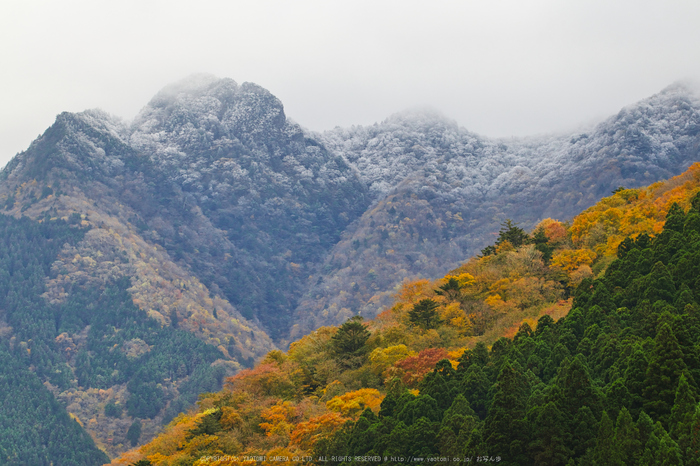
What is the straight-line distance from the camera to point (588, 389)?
106 ft

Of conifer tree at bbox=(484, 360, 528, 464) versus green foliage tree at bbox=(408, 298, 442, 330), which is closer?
conifer tree at bbox=(484, 360, 528, 464)

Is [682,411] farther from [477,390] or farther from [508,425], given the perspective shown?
[477,390]

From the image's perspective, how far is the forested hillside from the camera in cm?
3055

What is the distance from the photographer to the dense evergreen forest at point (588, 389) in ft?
89.6

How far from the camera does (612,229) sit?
81.7 meters

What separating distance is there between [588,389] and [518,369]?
34.5 feet

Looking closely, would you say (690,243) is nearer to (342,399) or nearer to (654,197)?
(342,399)

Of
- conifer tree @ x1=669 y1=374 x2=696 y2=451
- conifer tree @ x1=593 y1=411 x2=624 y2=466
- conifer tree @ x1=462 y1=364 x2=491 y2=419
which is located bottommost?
conifer tree @ x1=462 y1=364 x2=491 y2=419

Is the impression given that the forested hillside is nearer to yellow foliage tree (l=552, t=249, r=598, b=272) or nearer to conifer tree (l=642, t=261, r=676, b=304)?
conifer tree (l=642, t=261, r=676, b=304)

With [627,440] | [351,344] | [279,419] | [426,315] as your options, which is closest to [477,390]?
[627,440]

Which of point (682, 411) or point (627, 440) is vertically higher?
point (682, 411)

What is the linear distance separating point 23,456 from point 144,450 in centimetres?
12948

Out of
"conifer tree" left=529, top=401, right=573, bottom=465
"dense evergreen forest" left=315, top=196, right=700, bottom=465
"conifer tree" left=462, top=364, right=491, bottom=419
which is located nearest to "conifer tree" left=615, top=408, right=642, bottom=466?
"dense evergreen forest" left=315, top=196, right=700, bottom=465

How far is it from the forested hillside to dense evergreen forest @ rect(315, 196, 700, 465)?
99mm
